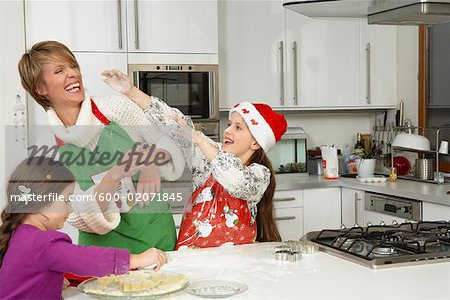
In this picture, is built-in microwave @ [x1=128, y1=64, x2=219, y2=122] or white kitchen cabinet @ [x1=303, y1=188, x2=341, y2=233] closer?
built-in microwave @ [x1=128, y1=64, x2=219, y2=122]

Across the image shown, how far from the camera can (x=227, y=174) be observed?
225 centimetres

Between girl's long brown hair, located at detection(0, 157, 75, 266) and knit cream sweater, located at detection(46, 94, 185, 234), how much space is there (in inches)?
11.6

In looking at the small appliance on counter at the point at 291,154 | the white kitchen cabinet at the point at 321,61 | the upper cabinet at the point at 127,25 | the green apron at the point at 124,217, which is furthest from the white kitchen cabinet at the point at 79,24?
the green apron at the point at 124,217

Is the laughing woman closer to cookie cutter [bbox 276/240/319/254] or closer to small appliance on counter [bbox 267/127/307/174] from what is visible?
cookie cutter [bbox 276/240/319/254]

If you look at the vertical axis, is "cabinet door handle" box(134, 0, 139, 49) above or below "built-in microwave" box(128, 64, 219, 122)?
above

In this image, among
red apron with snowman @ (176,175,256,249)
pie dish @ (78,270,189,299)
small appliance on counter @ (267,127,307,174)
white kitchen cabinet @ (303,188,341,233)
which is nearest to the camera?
pie dish @ (78,270,189,299)

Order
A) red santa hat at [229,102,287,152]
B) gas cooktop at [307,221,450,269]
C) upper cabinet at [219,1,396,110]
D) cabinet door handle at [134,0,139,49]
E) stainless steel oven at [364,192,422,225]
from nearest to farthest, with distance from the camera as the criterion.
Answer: gas cooktop at [307,221,450,269] < red santa hat at [229,102,287,152] < stainless steel oven at [364,192,422,225] < cabinet door handle at [134,0,139,49] < upper cabinet at [219,1,396,110]

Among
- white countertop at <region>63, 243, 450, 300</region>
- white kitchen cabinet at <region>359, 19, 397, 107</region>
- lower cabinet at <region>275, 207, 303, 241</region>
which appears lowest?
lower cabinet at <region>275, 207, 303, 241</region>

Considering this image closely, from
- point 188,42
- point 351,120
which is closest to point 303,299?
point 188,42

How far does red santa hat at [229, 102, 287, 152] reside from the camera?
8.35ft

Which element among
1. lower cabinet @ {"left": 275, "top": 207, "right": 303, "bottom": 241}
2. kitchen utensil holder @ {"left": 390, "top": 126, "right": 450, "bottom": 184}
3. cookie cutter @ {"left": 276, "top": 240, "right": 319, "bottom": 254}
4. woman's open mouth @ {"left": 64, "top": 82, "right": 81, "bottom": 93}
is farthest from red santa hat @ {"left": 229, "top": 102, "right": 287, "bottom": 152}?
kitchen utensil holder @ {"left": 390, "top": 126, "right": 450, "bottom": 184}

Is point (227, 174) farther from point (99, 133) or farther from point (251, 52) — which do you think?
point (251, 52)

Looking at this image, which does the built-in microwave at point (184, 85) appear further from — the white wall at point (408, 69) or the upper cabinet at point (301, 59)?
the white wall at point (408, 69)

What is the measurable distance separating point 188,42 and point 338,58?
1125mm
